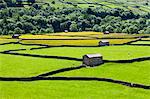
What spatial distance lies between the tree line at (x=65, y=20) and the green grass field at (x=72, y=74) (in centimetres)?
5751

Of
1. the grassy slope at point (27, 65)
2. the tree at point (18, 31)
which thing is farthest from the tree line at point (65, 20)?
the grassy slope at point (27, 65)

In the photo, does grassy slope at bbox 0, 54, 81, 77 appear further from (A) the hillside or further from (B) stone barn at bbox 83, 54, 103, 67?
(A) the hillside

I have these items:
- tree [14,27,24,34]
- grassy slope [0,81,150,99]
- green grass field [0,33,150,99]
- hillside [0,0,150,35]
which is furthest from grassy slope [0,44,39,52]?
tree [14,27,24,34]

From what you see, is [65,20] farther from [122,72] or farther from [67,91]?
[67,91]

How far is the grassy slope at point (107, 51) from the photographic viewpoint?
84.5 metres

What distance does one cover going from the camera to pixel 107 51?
9219 centimetres

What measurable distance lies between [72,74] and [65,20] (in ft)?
342

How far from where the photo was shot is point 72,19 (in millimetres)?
172875

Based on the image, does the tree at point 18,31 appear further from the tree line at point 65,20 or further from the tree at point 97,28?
the tree at point 97,28

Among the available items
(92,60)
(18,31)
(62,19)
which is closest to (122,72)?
(92,60)

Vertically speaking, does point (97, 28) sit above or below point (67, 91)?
below

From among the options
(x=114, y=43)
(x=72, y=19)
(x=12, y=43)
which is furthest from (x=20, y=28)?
(x=114, y=43)

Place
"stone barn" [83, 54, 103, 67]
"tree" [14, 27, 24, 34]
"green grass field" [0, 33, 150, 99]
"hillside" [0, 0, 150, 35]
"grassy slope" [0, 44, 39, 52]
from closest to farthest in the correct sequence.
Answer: "green grass field" [0, 33, 150, 99] → "stone barn" [83, 54, 103, 67] → "grassy slope" [0, 44, 39, 52] → "tree" [14, 27, 24, 34] → "hillside" [0, 0, 150, 35]

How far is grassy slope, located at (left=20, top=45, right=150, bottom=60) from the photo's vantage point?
84519 millimetres
